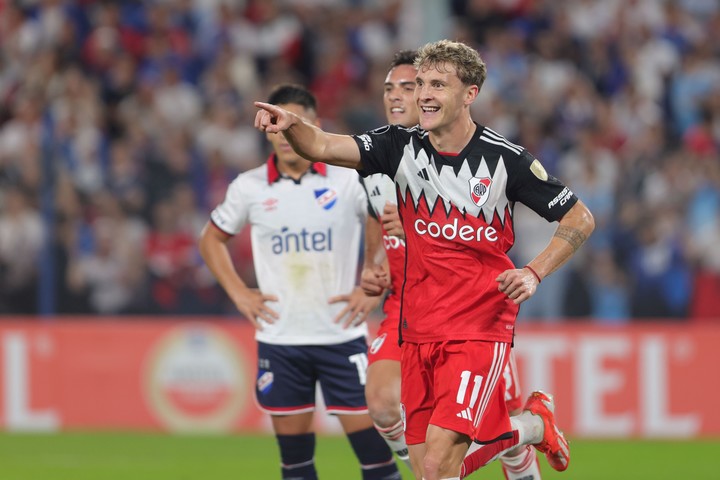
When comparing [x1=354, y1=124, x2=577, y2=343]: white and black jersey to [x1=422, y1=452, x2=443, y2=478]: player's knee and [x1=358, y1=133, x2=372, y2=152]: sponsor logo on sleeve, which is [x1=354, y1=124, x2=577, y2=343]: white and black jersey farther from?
[x1=422, y1=452, x2=443, y2=478]: player's knee

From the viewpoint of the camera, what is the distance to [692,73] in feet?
52.6

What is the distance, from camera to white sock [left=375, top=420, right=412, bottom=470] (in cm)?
730

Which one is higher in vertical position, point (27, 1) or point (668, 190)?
point (27, 1)

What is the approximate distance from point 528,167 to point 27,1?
39.9 ft

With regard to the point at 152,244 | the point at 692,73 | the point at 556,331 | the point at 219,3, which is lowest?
the point at 556,331

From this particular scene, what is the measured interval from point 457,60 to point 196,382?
7.75 metres

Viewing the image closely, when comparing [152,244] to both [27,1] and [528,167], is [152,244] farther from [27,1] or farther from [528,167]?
[528,167]

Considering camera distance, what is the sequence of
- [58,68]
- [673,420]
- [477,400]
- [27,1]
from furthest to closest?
[27,1] → [58,68] → [673,420] → [477,400]

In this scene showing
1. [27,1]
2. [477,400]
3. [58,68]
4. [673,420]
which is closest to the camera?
[477,400]

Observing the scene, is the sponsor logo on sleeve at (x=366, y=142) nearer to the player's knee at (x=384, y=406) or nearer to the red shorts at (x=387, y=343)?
the red shorts at (x=387, y=343)

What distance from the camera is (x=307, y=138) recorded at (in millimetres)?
6098

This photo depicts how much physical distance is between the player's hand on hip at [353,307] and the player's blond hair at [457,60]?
1.86 meters

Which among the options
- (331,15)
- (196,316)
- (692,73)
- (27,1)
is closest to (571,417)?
(196,316)

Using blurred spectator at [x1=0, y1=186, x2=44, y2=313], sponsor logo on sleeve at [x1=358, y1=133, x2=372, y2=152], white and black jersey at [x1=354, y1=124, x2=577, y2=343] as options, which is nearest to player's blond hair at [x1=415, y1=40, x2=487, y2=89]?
white and black jersey at [x1=354, y1=124, x2=577, y2=343]
